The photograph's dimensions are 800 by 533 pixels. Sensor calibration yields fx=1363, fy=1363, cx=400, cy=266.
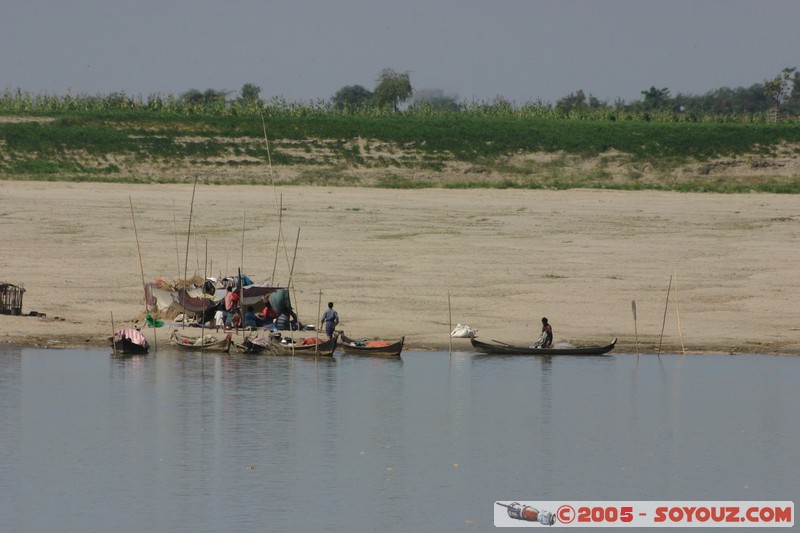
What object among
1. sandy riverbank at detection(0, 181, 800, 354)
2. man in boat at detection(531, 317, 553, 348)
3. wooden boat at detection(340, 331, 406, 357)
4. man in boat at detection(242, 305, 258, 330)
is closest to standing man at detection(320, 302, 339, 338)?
wooden boat at detection(340, 331, 406, 357)

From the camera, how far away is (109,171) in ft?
186

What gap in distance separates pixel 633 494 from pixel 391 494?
381cm

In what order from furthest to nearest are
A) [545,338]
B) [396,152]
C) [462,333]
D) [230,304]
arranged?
[396,152] < [230,304] < [462,333] < [545,338]

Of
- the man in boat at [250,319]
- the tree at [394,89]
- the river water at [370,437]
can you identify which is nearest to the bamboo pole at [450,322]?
the river water at [370,437]

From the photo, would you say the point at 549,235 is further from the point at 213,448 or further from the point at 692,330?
the point at 213,448

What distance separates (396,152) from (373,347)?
104 ft

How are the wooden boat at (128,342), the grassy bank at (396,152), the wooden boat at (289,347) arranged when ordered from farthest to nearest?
the grassy bank at (396,152), the wooden boat at (289,347), the wooden boat at (128,342)

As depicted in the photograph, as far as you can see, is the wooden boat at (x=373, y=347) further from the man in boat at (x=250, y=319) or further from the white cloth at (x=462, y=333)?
the man in boat at (x=250, y=319)

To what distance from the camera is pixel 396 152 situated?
61562 millimetres

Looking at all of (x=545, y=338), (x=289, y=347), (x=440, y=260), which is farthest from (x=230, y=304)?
(x=440, y=260)

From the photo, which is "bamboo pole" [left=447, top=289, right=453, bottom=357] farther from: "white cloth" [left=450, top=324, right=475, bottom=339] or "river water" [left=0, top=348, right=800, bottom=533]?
"river water" [left=0, top=348, right=800, bottom=533]

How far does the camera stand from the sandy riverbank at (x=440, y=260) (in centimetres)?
3306

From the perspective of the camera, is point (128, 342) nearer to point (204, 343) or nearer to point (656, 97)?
point (204, 343)

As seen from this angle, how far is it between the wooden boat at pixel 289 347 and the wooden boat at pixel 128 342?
2244mm
